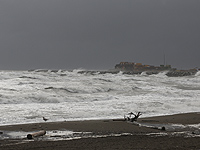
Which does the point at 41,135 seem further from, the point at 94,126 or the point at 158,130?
the point at 158,130

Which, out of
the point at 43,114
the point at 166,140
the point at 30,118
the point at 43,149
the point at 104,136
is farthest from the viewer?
the point at 43,114

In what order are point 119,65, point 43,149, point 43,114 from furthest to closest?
point 119,65
point 43,114
point 43,149

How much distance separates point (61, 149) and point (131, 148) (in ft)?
4.67

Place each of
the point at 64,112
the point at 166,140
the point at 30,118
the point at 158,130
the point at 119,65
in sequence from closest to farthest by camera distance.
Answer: the point at 166,140 < the point at 158,130 < the point at 30,118 < the point at 64,112 < the point at 119,65

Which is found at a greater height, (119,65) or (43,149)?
(119,65)

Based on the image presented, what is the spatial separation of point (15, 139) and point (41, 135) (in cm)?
67

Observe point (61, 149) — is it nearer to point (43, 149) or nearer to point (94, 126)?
point (43, 149)

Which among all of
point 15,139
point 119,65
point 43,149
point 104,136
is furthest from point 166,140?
point 119,65

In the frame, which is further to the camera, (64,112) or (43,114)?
(64,112)

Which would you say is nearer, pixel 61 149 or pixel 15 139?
pixel 61 149

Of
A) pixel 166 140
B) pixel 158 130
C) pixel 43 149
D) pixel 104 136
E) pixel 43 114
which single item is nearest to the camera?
pixel 43 149

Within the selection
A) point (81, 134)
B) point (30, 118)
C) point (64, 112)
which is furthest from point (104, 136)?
point (64, 112)

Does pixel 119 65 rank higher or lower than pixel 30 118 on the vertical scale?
higher

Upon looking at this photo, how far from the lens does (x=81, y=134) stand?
23.7ft
